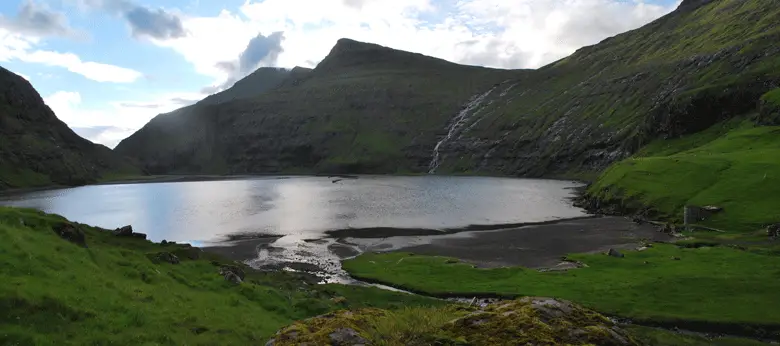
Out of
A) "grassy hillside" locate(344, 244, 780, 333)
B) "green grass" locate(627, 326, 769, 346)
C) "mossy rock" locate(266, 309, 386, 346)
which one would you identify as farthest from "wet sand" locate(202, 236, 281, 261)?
"mossy rock" locate(266, 309, 386, 346)

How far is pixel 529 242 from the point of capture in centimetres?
7112

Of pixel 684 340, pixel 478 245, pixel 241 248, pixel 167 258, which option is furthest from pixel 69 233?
pixel 478 245

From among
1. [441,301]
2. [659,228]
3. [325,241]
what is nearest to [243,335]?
[441,301]

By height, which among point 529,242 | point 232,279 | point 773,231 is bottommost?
point 529,242

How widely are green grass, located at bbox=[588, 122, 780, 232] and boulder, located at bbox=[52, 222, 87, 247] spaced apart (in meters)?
76.0

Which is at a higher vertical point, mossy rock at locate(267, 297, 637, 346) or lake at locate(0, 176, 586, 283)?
mossy rock at locate(267, 297, 637, 346)

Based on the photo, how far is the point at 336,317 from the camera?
509 inches

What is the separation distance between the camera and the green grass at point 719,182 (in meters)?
71.2

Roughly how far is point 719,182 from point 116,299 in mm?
94274

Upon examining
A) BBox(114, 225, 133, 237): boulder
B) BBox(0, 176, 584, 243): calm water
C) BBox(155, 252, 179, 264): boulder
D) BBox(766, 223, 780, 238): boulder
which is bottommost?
BBox(0, 176, 584, 243): calm water

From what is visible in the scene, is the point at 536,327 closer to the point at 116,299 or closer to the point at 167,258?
the point at 116,299

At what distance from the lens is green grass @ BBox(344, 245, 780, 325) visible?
113 feet

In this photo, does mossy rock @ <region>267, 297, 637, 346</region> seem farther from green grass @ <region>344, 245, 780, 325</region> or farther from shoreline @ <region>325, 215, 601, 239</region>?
shoreline @ <region>325, 215, 601, 239</region>

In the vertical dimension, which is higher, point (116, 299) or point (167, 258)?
point (116, 299)
